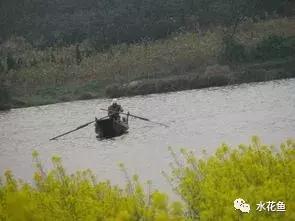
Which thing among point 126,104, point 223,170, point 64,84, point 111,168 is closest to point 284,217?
point 223,170

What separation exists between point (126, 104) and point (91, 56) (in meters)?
30.9

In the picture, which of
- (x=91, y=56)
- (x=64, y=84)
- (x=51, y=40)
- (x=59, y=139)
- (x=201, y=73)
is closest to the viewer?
(x=59, y=139)

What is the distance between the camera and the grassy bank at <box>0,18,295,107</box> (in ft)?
245

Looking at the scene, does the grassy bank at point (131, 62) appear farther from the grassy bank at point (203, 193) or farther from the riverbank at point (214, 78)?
the grassy bank at point (203, 193)

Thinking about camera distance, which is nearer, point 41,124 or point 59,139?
point 59,139

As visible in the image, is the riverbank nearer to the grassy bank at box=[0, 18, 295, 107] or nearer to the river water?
the grassy bank at box=[0, 18, 295, 107]

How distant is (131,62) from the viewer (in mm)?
82375

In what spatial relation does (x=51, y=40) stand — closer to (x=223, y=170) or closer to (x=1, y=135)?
(x=1, y=135)

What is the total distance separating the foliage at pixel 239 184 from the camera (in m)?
8.75

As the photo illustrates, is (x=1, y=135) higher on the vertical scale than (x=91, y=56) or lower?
lower

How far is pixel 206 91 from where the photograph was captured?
6100 centimetres

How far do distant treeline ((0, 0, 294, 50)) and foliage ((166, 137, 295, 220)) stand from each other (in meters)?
81.5

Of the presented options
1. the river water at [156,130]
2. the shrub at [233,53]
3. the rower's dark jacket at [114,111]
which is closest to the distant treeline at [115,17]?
the shrub at [233,53]

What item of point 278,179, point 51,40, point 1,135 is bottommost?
point 1,135
